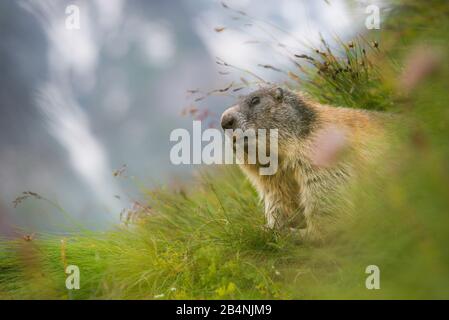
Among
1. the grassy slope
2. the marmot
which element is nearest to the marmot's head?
the marmot

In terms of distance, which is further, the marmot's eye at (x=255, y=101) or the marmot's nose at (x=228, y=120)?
the marmot's eye at (x=255, y=101)

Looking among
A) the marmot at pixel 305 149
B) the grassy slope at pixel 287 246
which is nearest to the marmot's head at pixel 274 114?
the marmot at pixel 305 149

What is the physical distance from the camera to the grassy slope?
12.3 feet

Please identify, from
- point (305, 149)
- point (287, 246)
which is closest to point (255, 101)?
point (305, 149)

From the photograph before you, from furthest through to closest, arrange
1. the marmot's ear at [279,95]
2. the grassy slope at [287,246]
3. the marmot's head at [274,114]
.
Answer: the marmot's ear at [279,95] < the marmot's head at [274,114] < the grassy slope at [287,246]

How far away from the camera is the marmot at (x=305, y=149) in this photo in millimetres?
6055

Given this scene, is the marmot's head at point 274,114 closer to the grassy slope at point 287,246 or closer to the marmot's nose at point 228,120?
the marmot's nose at point 228,120

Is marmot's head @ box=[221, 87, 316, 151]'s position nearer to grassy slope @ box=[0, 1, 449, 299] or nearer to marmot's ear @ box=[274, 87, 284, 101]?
marmot's ear @ box=[274, 87, 284, 101]

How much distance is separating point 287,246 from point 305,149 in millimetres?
1136

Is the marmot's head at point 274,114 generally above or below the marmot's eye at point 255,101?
below

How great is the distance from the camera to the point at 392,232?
4.11 meters

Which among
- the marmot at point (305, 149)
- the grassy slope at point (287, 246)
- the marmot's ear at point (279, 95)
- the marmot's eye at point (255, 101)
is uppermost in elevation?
the marmot's ear at point (279, 95)

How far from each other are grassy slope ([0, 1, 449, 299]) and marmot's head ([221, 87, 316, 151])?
41.3 inches

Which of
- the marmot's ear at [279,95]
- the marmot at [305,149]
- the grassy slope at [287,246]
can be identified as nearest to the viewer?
the grassy slope at [287,246]
